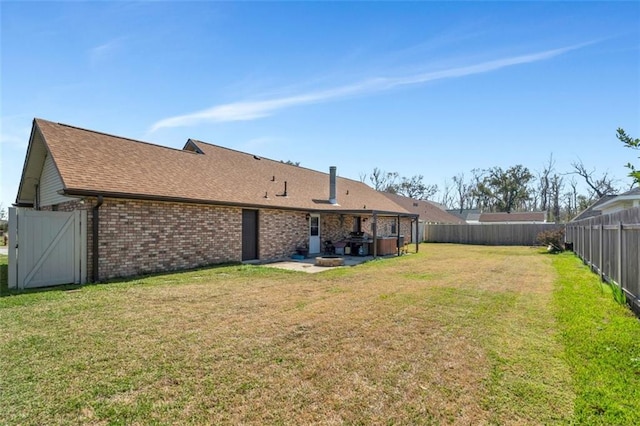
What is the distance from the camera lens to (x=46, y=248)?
27.2 ft

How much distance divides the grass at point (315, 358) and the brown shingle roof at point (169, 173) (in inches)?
129

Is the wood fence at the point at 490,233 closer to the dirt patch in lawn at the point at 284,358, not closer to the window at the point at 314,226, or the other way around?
the window at the point at 314,226

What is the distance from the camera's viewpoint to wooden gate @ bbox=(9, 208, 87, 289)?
26.0 feet

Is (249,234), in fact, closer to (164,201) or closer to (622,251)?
(164,201)

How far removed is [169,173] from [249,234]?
12.2 feet

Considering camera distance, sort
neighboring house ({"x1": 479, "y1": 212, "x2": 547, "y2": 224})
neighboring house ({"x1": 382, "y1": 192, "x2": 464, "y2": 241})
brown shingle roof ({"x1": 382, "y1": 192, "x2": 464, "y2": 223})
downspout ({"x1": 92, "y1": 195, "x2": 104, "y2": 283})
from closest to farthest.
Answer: downspout ({"x1": 92, "y1": 195, "x2": 104, "y2": 283})
neighboring house ({"x1": 382, "y1": 192, "x2": 464, "y2": 241})
brown shingle roof ({"x1": 382, "y1": 192, "x2": 464, "y2": 223})
neighboring house ({"x1": 479, "y1": 212, "x2": 547, "y2": 224})

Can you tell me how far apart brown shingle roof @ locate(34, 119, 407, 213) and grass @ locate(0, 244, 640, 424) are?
3.29 meters

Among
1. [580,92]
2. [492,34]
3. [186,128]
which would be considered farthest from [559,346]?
[186,128]

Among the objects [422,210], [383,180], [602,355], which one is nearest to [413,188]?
[383,180]

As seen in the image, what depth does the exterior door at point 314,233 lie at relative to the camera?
661 inches

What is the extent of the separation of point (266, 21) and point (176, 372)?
9788 mm

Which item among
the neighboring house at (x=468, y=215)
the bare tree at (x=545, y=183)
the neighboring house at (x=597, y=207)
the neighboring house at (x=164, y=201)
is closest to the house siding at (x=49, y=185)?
the neighboring house at (x=164, y=201)

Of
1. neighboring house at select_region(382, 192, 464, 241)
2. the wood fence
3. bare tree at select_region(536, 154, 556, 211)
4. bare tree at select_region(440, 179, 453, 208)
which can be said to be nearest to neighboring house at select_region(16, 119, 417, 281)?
the wood fence

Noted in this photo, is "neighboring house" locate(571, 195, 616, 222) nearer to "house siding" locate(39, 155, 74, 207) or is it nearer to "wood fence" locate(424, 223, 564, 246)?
"wood fence" locate(424, 223, 564, 246)
